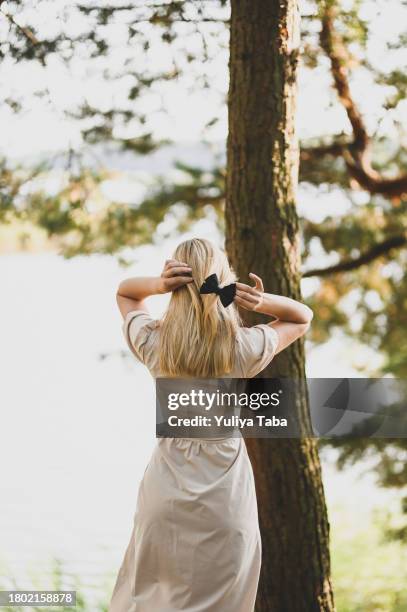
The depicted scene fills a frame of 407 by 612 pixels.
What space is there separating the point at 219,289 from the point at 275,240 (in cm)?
88

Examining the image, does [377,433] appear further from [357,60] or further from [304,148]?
[357,60]

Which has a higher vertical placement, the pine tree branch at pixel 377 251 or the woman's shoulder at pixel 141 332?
the pine tree branch at pixel 377 251

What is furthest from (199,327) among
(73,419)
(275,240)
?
(73,419)

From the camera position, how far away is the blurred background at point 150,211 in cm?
384

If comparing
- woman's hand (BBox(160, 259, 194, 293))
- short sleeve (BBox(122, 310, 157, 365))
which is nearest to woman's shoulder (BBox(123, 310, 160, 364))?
short sleeve (BBox(122, 310, 157, 365))

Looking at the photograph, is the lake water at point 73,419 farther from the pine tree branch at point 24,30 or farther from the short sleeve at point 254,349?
the pine tree branch at point 24,30

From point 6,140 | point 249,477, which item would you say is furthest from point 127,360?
point 249,477

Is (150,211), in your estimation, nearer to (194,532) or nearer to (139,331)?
(139,331)

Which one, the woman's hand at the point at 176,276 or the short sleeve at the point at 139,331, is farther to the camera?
the short sleeve at the point at 139,331

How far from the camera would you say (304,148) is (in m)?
5.32

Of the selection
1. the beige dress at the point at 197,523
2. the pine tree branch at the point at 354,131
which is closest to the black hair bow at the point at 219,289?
the beige dress at the point at 197,523

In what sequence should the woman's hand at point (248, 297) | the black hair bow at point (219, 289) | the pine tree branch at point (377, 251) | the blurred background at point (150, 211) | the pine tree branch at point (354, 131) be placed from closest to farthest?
the black hair bow at point (219, 289) → the woman's hand at point (248, 297) → the blurred background at point (150, 211) → the pine tree branch at point (354, 131) → the pine tree branch at point (377, 251)

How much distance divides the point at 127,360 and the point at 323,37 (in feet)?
10.2

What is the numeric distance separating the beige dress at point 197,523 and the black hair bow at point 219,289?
0.13 meters
